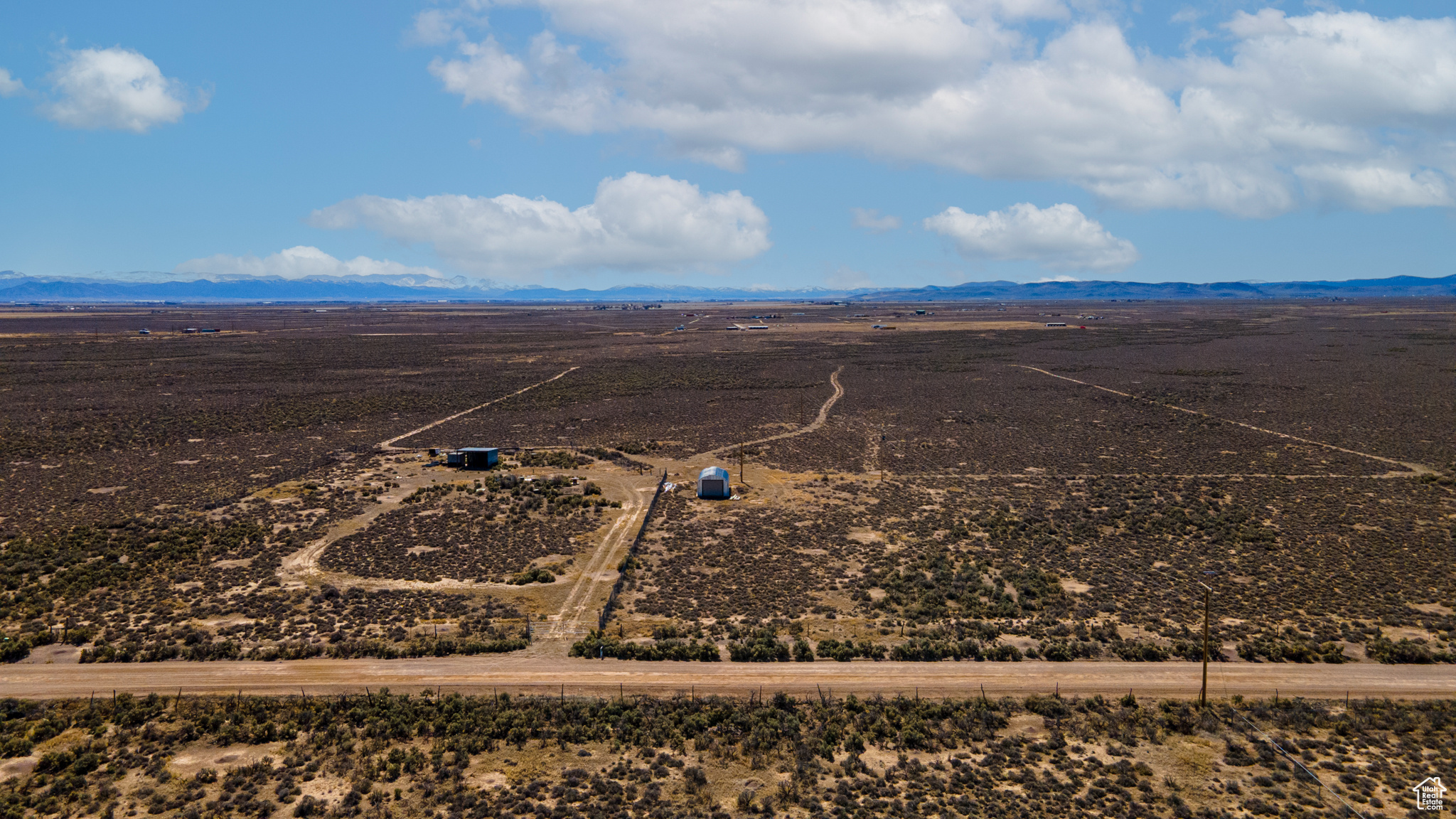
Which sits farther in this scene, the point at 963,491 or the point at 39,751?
the point at 963,491

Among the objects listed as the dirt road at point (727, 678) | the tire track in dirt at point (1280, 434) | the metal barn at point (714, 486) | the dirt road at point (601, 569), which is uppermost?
the tire track in dirt at point (1280, 434)

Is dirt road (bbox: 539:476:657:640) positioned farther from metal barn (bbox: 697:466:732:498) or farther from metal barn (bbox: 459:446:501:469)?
metal barn (bbox: 459:446:501:469)

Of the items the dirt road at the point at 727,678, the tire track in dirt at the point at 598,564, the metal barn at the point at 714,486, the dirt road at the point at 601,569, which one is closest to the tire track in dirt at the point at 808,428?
the dirt road at the point at 601,569

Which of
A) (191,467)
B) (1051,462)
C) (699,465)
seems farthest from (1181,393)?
(191,467)

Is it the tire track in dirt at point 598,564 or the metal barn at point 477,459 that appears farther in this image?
the metal barn at point 477,459

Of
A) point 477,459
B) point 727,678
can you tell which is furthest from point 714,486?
point 727,678

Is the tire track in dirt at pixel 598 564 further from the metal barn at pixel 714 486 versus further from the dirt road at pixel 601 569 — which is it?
the metal barn at pixel 714 486

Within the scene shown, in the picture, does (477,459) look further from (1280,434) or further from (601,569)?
(1280,434)

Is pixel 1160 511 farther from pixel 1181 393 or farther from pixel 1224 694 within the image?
pixel 1181 393
